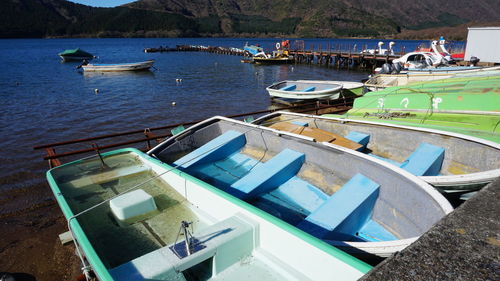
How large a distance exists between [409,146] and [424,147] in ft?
1.34

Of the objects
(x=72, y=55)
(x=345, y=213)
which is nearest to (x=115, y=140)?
(x=345, y=213)

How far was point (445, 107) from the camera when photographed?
8.76 metres

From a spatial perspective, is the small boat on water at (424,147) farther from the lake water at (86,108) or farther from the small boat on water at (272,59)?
the small boat on water at (272,59)

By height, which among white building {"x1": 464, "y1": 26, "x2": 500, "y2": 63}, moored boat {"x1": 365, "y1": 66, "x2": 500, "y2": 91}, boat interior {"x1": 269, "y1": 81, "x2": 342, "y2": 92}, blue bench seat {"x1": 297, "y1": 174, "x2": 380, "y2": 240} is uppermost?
white building {"x1": 464, "y1": 26, "x2": 500, "y2": 63}

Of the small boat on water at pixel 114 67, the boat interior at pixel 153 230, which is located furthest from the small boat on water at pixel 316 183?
the small boat on water at pixel 114 67

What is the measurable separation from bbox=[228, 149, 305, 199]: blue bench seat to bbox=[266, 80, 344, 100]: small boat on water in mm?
11257

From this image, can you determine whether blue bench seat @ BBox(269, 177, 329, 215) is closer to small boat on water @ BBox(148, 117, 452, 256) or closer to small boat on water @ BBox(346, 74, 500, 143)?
small boat on water @ BBox(148, 117, 452, 256)

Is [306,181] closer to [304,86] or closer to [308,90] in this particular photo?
[308,90]

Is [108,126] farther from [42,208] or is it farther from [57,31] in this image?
[57,31]

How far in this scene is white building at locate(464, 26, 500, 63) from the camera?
2191 centimetres

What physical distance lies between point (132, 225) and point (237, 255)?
1782 mm

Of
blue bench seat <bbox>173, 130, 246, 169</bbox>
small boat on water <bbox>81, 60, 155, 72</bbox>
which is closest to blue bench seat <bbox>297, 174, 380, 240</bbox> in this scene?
blue bench seat <bbox>173, 130, 246, 169</bbox>

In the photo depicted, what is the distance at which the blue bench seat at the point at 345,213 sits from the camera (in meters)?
4.18

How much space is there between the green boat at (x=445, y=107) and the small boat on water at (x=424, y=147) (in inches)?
29.1
